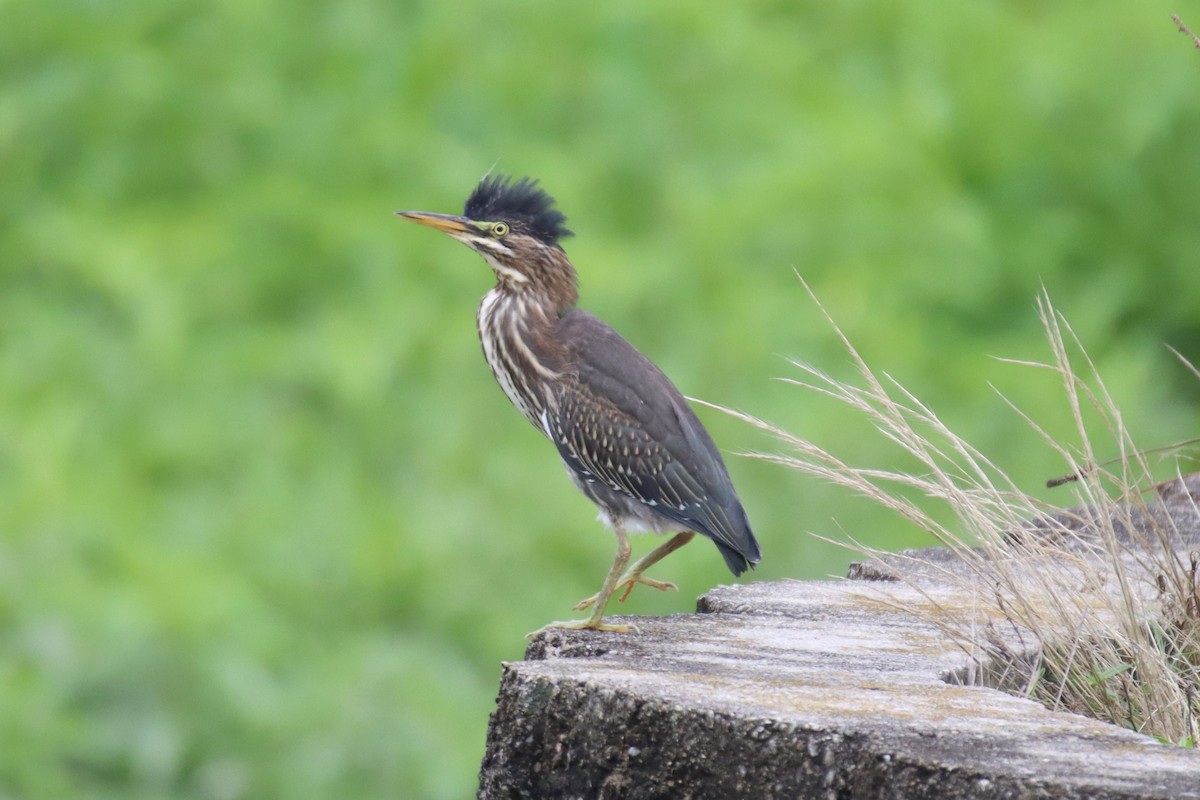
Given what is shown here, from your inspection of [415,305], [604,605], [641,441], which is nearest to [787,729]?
[604,605]

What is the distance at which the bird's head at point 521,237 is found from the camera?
→ 3832mm

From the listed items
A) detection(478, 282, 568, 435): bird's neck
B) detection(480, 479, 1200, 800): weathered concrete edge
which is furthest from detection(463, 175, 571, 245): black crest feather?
detection(480, 479, 1200, 800): weathered concrete edge

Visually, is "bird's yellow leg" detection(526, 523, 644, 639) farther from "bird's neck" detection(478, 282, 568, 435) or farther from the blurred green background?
the blurred green background

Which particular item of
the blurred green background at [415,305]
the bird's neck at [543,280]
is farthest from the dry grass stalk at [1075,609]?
the blurred green background at [415,305]

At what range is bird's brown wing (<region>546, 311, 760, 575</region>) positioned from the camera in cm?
351

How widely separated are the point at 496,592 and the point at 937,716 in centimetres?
286

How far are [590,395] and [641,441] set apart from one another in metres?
0.14

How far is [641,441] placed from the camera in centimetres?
358

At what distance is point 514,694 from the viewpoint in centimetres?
227

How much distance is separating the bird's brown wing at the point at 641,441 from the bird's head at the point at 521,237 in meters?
0.17

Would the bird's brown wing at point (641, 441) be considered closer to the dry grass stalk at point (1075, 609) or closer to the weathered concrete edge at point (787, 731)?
the dry grass stalk at point (1075, 609)

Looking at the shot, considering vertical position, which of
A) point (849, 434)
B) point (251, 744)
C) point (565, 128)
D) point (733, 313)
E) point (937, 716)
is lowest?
point (937, 716)

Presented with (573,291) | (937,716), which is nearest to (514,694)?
(937,716)

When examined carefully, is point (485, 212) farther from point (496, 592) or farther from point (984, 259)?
point (984, 259)
